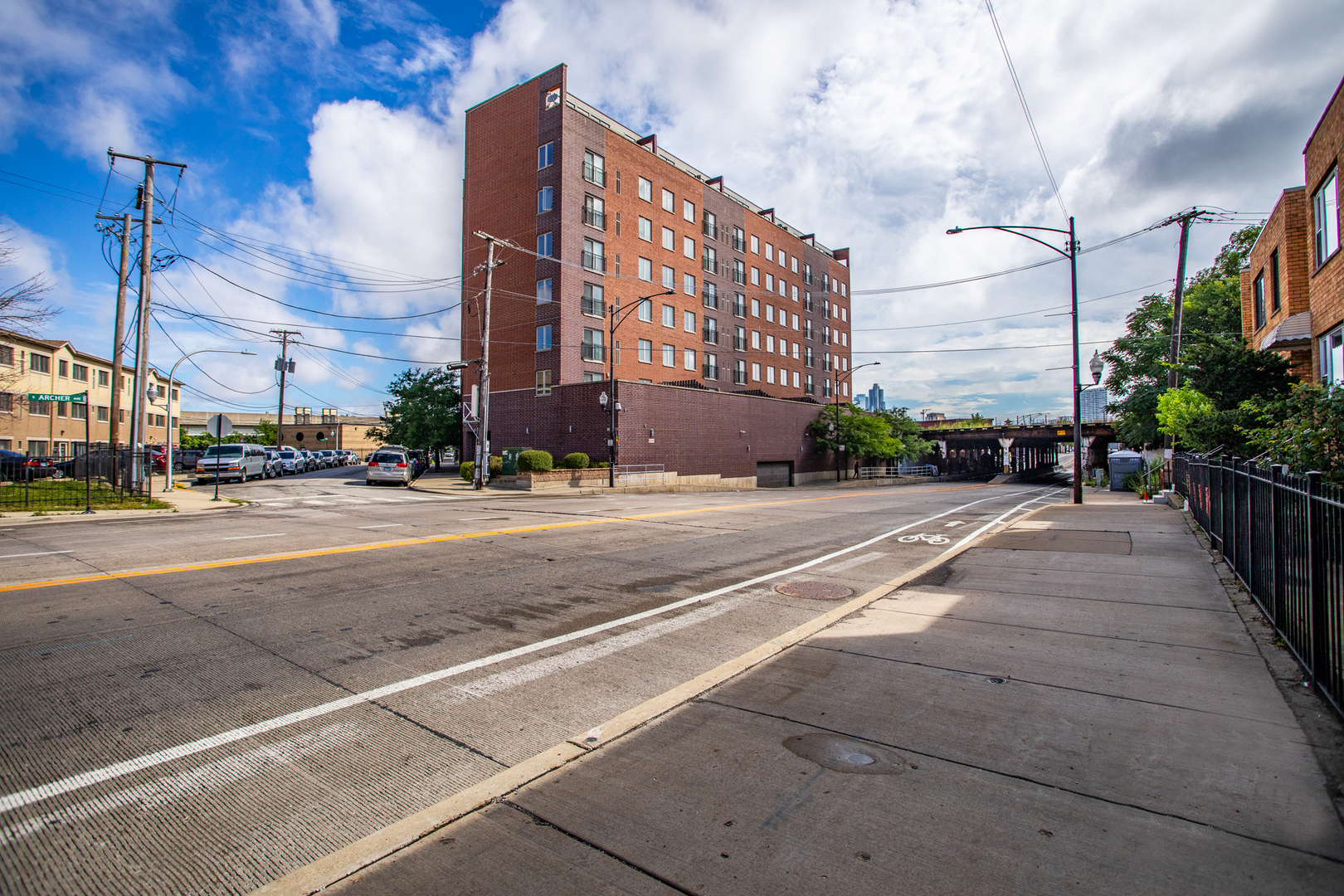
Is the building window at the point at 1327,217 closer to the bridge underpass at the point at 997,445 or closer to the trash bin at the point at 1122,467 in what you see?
the trash bin at the point at 1122,467

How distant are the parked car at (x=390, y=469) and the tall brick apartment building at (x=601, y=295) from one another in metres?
8.30

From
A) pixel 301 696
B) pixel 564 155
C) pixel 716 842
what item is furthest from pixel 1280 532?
pixel 564 155

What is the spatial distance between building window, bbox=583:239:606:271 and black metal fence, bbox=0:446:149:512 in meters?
24.5

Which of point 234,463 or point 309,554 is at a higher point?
point 234,463

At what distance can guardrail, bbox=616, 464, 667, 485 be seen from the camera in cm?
3475

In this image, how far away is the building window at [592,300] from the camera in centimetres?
3966

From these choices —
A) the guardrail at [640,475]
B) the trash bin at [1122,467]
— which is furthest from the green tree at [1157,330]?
the guardrail at [640,475]

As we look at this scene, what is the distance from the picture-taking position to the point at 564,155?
38531 mm

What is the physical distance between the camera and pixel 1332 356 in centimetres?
1544

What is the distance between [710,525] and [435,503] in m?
10.9

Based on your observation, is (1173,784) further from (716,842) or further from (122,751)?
(122,751)

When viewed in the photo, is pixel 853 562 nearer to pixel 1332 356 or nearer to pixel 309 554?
pixel 309 554

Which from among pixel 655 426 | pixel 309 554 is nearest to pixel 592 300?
pixel 655 426

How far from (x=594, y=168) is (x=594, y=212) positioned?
275 centimetres
